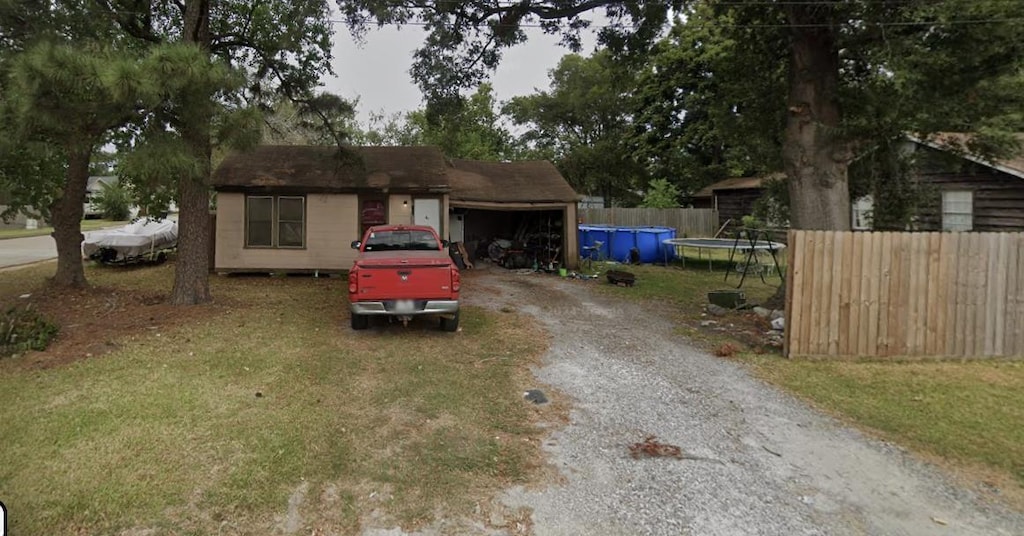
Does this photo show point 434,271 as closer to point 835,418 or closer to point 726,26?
point 835,418

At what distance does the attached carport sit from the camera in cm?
1686

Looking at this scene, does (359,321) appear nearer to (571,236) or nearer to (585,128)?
(571,236)

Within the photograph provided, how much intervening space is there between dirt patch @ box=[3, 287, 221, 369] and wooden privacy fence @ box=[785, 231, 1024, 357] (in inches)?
349

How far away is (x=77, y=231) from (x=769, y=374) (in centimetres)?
1286

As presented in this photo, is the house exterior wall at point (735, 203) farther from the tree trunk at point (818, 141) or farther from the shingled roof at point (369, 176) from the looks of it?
the tree trunk at point (818, 141)

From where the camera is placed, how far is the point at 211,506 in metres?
3.39

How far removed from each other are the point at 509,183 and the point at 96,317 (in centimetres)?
1217

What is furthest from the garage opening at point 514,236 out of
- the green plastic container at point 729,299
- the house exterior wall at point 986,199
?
the house exterior wall at point 986,199

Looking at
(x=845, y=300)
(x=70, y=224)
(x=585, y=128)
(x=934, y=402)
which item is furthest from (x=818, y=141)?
(x=585, y=128)

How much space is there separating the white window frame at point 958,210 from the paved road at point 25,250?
27.7 metres

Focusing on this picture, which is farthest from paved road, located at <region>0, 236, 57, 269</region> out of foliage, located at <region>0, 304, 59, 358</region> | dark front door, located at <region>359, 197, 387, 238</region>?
foliage, located at <region>0, 304, 59, 358</region>

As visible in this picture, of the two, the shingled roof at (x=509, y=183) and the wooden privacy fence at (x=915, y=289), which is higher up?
the shingled roof at (x=509, y=183)

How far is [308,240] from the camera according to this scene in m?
14.6

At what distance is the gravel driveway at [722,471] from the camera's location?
3.35 metres
